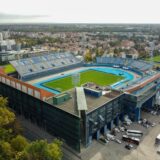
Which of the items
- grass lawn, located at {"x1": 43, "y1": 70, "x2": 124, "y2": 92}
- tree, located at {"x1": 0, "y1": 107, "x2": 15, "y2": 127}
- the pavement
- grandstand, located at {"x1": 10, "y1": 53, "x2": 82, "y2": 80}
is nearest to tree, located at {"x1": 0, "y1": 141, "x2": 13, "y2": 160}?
tree, located at {"x1": 0, "y1": 107, "x2": 15, "y2": 127}

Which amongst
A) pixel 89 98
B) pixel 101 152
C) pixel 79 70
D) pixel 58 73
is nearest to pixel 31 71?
pixel 58 73

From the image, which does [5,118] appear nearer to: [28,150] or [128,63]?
[28,150]

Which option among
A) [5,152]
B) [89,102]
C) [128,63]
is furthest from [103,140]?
[128,63]

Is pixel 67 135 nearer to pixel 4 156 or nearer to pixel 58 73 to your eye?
pixel 4 156

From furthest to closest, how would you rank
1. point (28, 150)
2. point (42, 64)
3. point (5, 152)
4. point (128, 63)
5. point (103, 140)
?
point (128, 63) → point (42, 64) → point (103, 140) → point (5, 152) → point (28, 150)

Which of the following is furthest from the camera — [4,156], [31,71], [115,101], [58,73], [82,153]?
[58,73]

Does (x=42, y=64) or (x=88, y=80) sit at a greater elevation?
(x=42, y=64)
